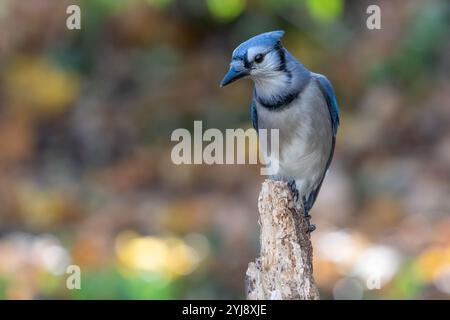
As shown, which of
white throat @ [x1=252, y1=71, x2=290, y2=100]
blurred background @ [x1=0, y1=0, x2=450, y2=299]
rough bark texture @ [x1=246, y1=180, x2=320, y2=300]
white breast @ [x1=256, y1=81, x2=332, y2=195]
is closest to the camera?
rough bark texture @ [x1=246, y1=180, x2=320, y2=300]

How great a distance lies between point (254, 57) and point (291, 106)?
443 millimetres

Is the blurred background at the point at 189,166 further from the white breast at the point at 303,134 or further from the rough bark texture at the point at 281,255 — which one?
the rough bark texture at the point at 281,255

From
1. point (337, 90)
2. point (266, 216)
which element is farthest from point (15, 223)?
point (266, 216)

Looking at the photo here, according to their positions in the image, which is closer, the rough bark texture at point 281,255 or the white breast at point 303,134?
the rough bark texture at point 281,255

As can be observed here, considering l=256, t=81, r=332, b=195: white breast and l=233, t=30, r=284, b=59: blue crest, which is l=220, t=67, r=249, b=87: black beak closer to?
l=233, t=30, r=284, b=59: blue crest

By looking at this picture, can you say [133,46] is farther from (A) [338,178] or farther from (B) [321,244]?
(B) [321,244]

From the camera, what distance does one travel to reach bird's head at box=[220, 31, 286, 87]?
3529 millimetres

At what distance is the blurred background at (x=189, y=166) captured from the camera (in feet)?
17.1

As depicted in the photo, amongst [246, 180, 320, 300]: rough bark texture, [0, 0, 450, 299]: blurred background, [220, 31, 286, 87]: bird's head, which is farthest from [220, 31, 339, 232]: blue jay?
[0, 0, 450, 299]: blurred background

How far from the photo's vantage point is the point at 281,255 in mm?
2957

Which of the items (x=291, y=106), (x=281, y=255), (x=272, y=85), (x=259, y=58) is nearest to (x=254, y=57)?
(x=259, y=58)

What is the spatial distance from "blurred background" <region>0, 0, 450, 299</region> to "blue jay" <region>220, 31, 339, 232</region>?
979 mm

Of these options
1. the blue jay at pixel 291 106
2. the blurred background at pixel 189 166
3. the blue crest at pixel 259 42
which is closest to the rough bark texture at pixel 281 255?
the blue jay at pixel 291 106

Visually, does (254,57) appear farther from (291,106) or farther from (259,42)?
(291,106)
